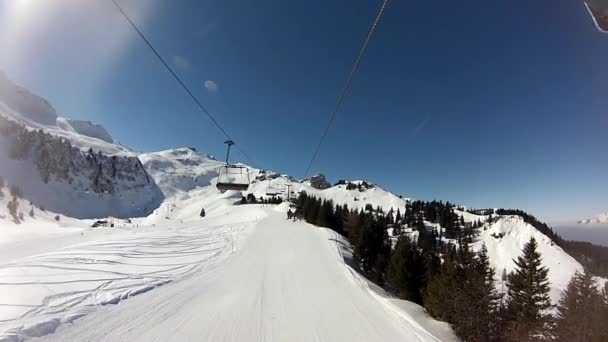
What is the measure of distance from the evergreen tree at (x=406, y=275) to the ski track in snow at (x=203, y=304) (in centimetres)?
1481

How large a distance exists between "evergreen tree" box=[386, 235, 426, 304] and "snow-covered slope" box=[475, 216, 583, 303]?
8866cm

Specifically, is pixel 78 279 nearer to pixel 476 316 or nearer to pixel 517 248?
pixel 476 316

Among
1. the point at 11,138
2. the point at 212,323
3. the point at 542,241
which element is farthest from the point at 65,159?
the point at 542,241

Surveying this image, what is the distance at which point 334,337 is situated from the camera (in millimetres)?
6801

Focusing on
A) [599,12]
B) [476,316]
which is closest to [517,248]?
[476,316]

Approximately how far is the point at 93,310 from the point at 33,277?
2.68 metres

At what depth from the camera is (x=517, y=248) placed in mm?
123312

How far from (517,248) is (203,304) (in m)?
150

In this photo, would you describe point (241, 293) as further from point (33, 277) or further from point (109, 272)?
point (33, 277)

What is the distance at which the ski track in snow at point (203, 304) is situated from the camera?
647 centimetres

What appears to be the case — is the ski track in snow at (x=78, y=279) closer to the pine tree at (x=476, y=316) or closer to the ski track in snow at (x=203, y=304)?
the ski track in snow at (x=203, y=304)

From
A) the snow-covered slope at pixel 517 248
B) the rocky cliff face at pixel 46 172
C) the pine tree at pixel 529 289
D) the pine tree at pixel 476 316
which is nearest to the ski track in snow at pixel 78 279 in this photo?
the pine tree at pixel 476 316

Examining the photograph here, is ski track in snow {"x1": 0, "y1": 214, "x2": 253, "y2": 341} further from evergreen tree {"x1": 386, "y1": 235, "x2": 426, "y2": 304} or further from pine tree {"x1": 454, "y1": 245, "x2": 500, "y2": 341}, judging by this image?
evergreen tree {"x1": 386, "y1": 235, "x2": 426, "y2": 304}

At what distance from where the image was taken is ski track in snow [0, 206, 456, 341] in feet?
21.2
